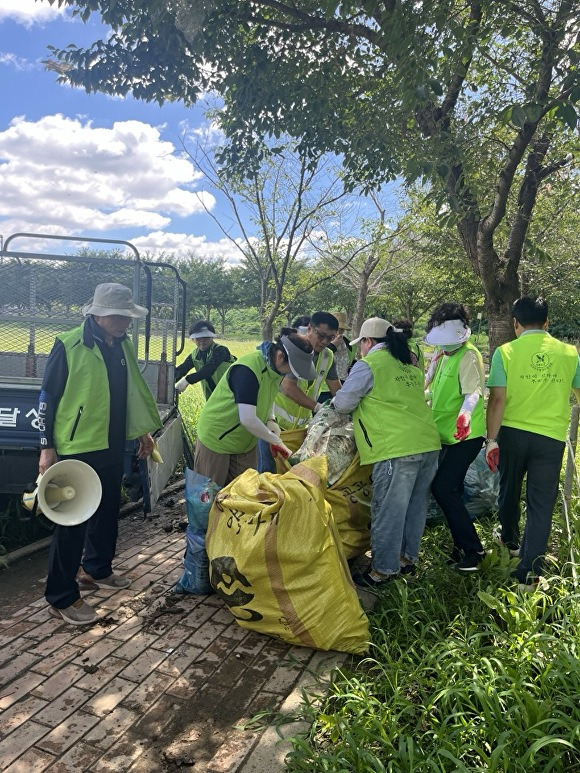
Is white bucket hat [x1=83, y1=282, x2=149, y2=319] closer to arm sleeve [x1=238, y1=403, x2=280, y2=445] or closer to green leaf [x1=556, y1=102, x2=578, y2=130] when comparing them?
arm sleeve [x1=238, y1=403, x2=280, y2=445]

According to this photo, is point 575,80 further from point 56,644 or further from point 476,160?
point 56,644

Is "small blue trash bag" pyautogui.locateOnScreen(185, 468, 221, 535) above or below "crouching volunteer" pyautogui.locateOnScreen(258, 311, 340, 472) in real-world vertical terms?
below

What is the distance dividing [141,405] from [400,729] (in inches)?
90.7

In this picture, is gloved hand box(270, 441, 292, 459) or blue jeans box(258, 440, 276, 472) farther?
blue jeans box(258, 440, 276, 472)

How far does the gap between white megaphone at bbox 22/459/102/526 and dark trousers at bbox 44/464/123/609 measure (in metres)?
0.10

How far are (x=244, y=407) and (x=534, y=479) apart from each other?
69.9 inches

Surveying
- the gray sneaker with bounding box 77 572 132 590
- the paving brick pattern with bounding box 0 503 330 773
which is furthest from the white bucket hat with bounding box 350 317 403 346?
the gray sneaker with bounding box 77 572 132 590

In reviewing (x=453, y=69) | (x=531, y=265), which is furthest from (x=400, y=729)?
(x=531, y=265)

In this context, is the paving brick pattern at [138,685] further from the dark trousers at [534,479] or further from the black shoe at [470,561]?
the dark trousers at [534,479]

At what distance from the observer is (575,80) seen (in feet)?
10.3

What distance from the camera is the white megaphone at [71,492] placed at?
9.47 ft

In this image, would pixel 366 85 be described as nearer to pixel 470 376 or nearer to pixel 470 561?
pixel 470 376

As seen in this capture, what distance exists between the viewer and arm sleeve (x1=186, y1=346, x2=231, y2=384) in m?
5.47

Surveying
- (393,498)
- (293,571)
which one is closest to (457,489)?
(393,498)
